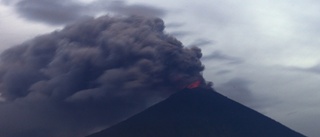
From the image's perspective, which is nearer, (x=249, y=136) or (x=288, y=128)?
(x=249, y=136)

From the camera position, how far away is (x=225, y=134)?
87188 millimetres

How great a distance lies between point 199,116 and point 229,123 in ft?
17.4

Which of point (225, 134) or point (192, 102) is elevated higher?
point (192, 102)

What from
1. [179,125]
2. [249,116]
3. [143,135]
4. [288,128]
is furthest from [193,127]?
[288,128]

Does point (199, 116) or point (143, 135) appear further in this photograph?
point (199, 116)

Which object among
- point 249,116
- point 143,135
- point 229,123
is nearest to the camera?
point 143,135

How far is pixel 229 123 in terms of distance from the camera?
→ 91.5m

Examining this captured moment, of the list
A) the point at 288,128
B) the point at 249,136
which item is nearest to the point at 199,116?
the point at 249,136

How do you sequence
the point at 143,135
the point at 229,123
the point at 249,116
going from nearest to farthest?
the point at 143,135 < the point at 229,123 < the point at 249,116

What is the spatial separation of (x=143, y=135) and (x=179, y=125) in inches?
278

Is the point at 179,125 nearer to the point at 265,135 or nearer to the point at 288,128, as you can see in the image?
the point at 265,135

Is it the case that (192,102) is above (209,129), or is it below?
above

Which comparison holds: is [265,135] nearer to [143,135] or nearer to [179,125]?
[179,125]

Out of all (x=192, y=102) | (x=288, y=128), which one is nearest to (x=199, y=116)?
(x=192, y=102)
